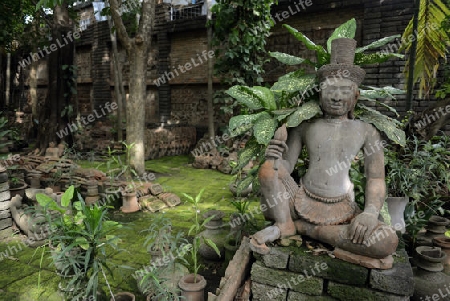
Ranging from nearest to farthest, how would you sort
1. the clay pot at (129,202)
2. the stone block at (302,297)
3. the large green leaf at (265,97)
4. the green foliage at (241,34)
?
the stone block at (302,297) < the large green leaf at (265,97) < the clay pot at (129,202) < the green foliage at (241,34)

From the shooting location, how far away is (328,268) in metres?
1.84

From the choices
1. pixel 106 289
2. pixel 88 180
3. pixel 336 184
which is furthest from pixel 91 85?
pixel 336 184

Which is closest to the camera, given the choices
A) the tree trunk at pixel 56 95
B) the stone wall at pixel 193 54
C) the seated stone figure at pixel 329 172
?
the seated stone figure at pixel 329 172

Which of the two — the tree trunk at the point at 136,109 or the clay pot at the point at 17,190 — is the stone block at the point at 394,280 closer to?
the clay pot at the point at 17,190

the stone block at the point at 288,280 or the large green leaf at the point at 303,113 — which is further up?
the large green leaf at the point at 303,113

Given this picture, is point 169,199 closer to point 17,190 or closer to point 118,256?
point 118,256

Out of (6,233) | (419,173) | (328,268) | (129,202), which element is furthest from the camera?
(129,202)

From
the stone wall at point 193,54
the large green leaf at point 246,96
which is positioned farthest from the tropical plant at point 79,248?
the stone wall at point 193,54

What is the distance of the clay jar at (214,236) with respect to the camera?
283 centimetres

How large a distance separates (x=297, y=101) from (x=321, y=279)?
127cm

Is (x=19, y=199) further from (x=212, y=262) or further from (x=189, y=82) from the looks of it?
(x=189, y=82)

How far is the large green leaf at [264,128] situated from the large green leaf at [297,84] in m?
0.23

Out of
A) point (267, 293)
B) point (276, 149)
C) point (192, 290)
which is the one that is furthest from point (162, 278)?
point (276, 149)

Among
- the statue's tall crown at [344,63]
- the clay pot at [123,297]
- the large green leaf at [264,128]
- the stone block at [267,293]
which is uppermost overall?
the statue's tall crown at [344,63]
